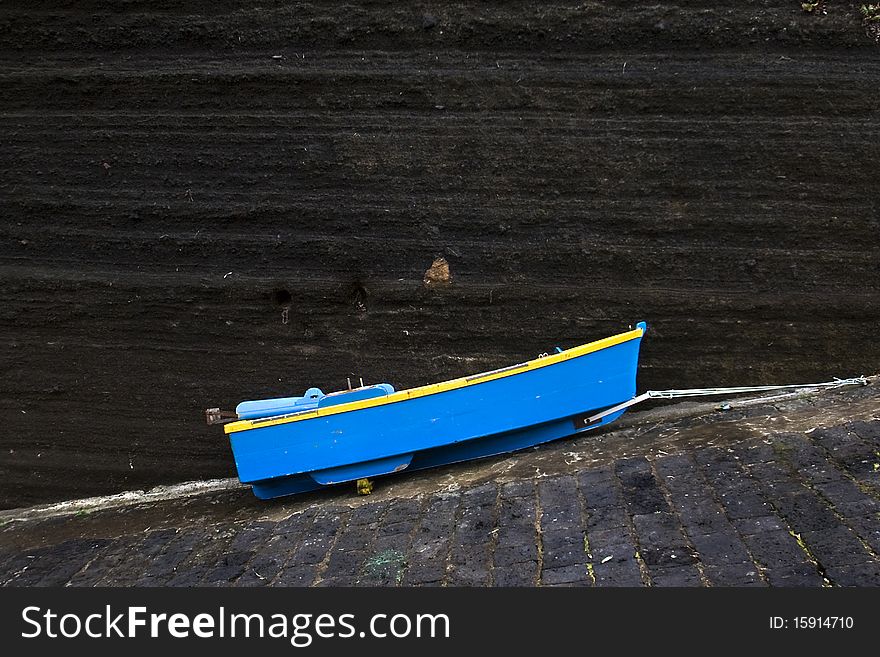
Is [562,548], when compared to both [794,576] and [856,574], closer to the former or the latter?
[794,576]

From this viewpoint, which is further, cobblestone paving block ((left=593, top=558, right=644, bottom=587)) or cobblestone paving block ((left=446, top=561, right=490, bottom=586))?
cobblestone paving block ((left=446, top=561, right=490, bottom=586))

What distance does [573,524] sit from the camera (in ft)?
11.1

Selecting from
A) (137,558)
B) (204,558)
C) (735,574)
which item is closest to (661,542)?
(735,574)

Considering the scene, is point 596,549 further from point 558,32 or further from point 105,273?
point 105,273

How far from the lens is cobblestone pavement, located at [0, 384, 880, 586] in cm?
297

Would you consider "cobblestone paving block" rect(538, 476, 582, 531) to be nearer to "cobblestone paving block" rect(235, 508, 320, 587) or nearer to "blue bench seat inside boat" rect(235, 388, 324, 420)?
"cobblestone paving block" rect(235, 508, 320, 587)

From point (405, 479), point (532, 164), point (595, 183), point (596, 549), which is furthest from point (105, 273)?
point (596, 549)

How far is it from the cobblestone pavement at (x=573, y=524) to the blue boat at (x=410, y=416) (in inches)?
8.0

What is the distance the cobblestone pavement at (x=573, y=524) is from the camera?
2971 mm

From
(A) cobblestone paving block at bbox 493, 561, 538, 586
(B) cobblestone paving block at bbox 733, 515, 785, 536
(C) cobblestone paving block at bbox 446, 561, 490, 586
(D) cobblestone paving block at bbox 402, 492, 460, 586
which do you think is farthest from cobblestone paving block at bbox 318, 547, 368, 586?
(B) cobblestone paving block at bbox 733, 515, 785, 536

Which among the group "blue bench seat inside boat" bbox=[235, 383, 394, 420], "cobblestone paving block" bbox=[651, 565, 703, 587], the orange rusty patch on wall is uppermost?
the orange rusty patch on wall

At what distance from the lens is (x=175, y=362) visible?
15.6 ft

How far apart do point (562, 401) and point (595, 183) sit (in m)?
1.32

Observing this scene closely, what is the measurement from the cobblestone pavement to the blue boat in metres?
0.20
